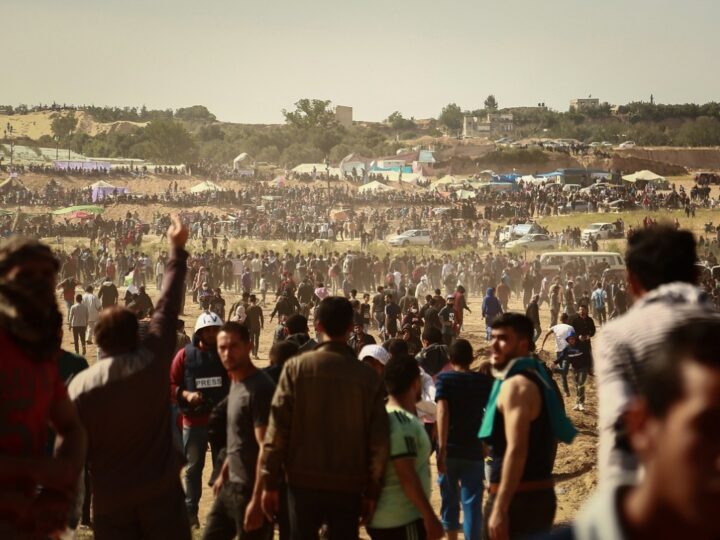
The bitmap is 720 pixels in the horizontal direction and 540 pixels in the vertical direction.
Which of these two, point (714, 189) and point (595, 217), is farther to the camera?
point (714, 189)

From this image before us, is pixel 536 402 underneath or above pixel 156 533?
above

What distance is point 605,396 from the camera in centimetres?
313

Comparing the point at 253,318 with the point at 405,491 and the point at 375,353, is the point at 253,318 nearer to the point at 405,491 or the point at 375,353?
the point at 375,353

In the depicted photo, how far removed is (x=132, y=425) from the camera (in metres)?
4.45

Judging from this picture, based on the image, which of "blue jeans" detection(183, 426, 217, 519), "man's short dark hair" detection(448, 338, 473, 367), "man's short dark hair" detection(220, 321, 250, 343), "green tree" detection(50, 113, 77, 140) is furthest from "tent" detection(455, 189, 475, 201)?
"green tree" detection(50, 113, 77, 140)

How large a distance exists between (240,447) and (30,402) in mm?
2167

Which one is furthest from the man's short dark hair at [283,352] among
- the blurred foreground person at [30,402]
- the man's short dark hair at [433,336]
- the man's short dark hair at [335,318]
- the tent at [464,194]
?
the tent at [464,194]

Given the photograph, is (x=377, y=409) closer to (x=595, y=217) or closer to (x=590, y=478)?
(x=590, y=478)

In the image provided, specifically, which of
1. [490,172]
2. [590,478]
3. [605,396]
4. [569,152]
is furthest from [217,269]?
[569,152]

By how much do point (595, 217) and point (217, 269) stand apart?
23.6 metres

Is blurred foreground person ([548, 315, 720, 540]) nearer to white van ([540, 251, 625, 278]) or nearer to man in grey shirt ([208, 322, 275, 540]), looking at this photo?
man in grey shirt ([208, 322, 275, 540])

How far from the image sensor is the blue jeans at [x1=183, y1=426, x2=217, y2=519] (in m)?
7.57

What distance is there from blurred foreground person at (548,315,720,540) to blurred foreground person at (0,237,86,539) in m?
1.94

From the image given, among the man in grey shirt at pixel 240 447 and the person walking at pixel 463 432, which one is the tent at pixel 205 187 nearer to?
the person walking at pixel 463 432
